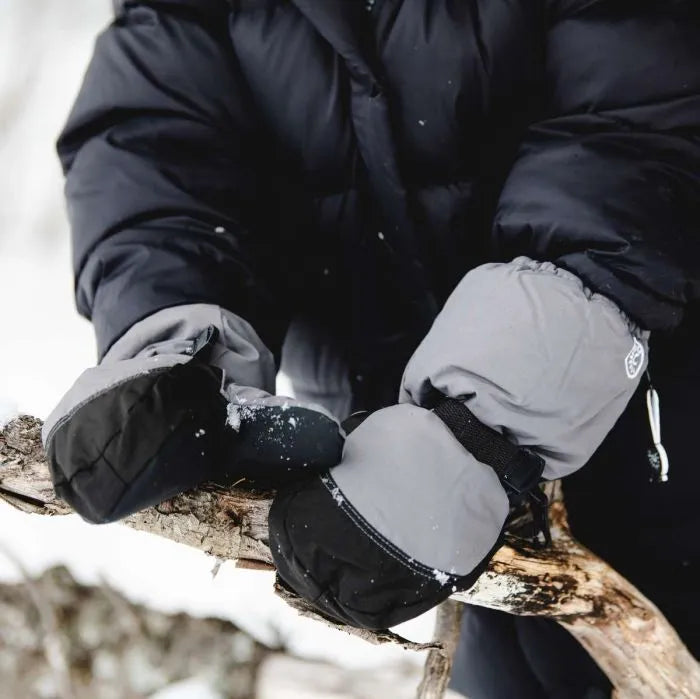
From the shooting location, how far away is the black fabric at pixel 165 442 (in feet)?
1.66

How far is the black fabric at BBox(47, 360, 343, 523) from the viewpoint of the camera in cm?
51

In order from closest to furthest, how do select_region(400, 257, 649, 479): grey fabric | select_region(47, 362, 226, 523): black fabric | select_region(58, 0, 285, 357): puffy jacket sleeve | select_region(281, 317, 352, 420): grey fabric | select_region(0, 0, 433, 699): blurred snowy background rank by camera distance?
select_region(47, 362, 226, 523): black fabric, select_region(400, 257, 649, 479): grey fabric, select_region(58, 0, 285, 357): puffy jacket sleeve, select_region(281, 317, 352, 420): grey fabric, select_region(0, 0, 433, 699): blurred snowy background

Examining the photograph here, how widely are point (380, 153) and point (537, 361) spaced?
318 mm

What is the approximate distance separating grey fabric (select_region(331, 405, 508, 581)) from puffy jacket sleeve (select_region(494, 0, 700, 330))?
231 mm

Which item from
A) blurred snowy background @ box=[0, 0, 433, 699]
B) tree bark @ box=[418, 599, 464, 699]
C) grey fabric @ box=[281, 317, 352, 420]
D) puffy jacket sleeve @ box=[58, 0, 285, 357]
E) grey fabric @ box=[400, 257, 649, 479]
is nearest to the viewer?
grey fabric @ box=[400, 257, 649, 479]

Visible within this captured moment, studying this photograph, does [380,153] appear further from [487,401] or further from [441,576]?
[441,576]

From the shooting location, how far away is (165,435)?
507 mm

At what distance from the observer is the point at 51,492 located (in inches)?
25.4

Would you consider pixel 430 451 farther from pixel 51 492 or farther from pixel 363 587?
pixel 51 492

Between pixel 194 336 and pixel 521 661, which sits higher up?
pixel 194 336

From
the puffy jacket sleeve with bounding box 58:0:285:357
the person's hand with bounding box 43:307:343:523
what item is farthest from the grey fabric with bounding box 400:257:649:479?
the puffy jacket sleeve with bounding box 58:0:285:357

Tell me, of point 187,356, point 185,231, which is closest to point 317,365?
point 185,231

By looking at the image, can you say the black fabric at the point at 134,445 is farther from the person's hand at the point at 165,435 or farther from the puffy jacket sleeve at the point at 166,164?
the puffy jacket sleeve at the point at 166,164

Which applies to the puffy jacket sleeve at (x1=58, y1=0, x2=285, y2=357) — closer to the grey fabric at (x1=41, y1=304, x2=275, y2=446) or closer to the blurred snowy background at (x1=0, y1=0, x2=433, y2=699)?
the grey fabric at (x1=41, y1=304, x2=275, y2=446)
